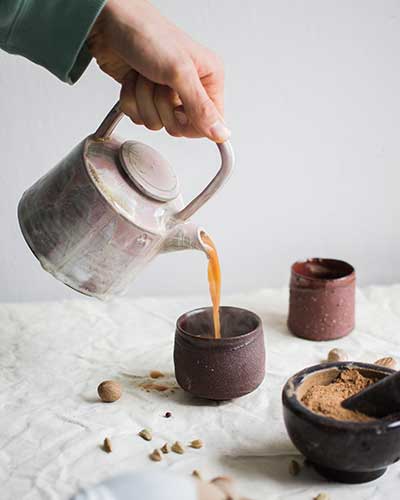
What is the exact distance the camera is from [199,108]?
32.4 inches

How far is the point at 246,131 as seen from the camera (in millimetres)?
1344

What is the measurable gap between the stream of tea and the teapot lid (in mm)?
89

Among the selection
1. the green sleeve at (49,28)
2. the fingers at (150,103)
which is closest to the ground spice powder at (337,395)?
the fingers at (150,103)

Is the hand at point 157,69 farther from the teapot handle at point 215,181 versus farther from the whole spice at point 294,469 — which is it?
the whole spice at point 294,469

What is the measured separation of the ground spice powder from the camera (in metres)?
0.78

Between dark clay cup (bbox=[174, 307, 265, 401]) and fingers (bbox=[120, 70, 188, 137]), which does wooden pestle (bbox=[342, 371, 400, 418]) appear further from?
fingers (bbox=[120, 70, 188, 137])

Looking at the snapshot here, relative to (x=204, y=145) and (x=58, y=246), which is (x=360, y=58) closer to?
(x=204, y=145)

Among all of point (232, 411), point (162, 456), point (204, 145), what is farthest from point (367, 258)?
point (162, 456)

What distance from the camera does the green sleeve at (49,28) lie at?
81 centimetres

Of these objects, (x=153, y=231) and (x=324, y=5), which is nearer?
(x=153, y=231)

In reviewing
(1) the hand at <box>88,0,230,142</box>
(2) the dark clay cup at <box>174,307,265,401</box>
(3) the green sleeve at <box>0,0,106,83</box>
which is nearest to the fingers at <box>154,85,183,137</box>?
(1) the hand at <box>88,0,230,142</box>

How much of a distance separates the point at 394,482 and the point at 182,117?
18.3 inches

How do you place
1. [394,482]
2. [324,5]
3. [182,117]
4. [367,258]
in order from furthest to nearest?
[367,258]
[324,5]
[182,117]
[394,482]

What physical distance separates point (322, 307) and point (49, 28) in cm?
57
